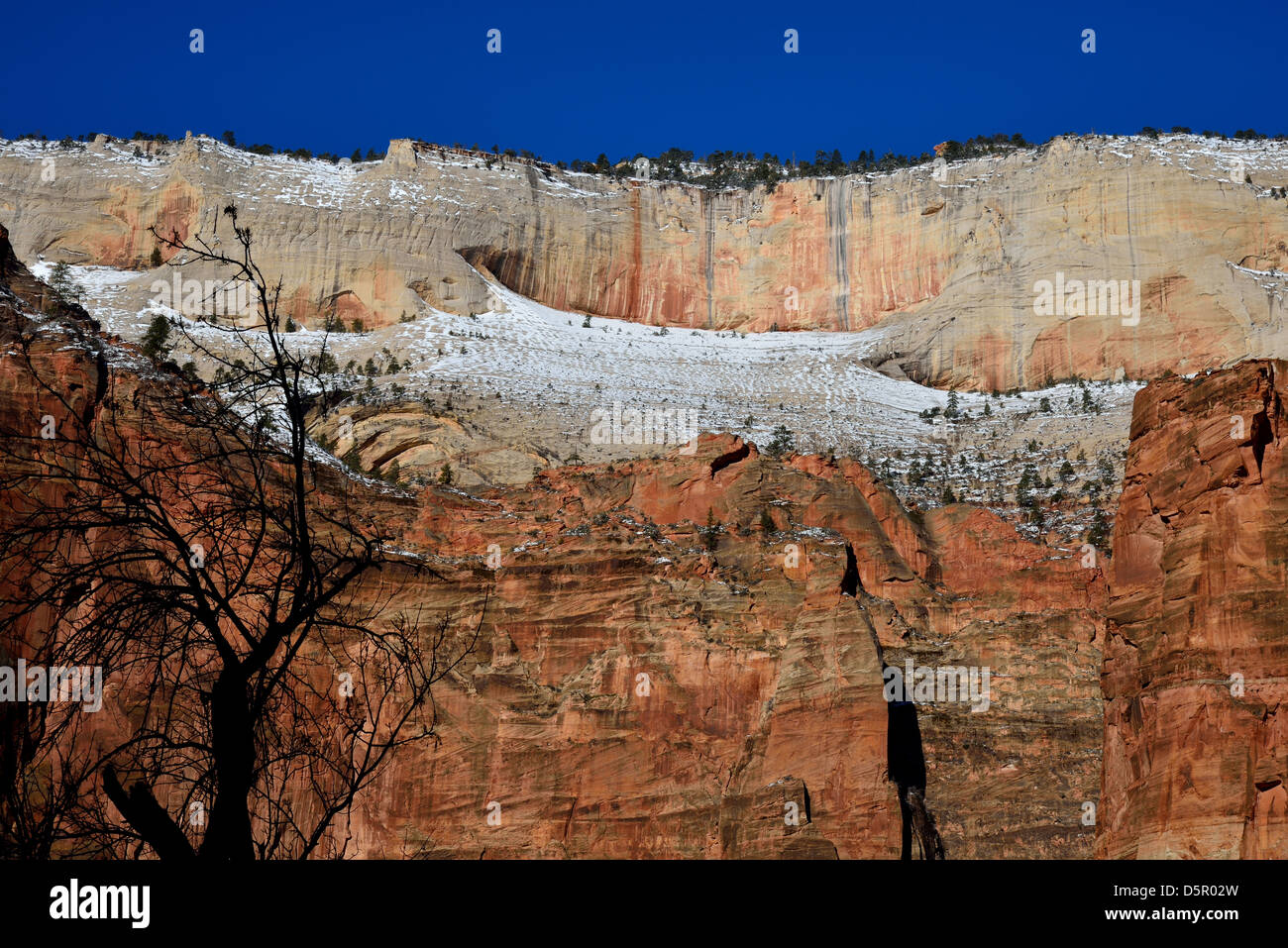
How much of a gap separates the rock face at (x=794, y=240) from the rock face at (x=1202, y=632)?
58.9 metres

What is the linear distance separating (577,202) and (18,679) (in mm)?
85052

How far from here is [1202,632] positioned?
27.9 meters

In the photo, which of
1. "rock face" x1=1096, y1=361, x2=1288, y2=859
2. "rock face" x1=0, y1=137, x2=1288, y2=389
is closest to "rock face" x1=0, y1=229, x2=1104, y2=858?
"rock face" x1=1096, y1=361, x2=1288, y2=859

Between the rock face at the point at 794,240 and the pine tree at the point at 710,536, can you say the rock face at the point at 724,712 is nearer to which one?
the pine tree at the point at 710,536

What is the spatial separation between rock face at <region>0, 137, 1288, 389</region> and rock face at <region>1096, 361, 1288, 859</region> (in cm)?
5888

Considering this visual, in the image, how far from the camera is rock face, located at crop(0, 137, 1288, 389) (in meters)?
93.1

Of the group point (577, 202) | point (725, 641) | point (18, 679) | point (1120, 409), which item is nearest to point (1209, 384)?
point (725, 641)

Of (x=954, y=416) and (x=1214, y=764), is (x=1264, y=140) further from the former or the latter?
(x=1214, y=764)

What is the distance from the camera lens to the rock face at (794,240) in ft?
305

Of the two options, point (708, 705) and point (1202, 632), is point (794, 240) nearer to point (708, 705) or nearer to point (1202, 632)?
point (708, 705)

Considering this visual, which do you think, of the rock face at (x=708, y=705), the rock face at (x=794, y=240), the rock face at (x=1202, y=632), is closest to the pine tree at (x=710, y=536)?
the rock face at (x=708, y=705)

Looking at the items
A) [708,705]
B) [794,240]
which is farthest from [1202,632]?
[794,240]

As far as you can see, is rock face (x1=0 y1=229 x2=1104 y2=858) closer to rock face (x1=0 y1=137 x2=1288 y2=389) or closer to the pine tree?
the pine tree

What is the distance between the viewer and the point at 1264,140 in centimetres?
10594
